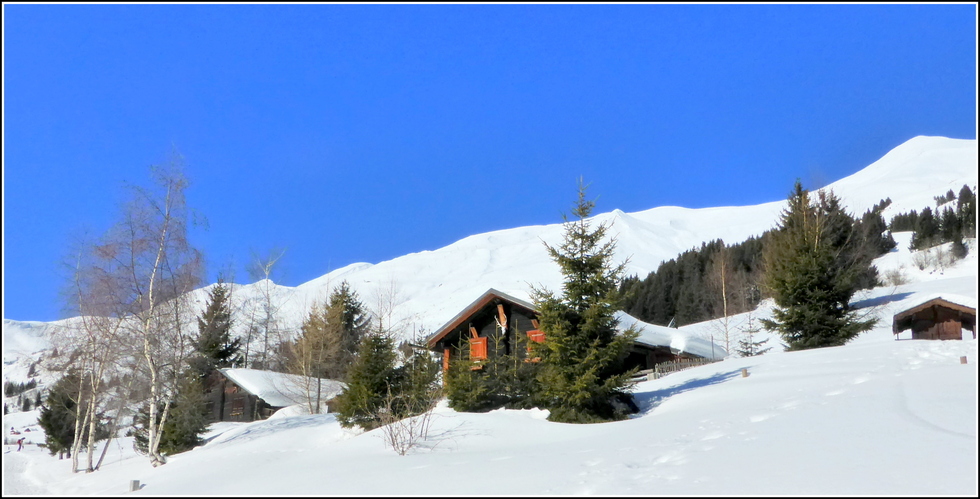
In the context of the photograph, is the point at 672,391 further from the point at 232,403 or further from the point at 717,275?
the point at 717,275

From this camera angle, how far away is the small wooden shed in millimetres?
31625

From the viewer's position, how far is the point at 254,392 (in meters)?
36.9

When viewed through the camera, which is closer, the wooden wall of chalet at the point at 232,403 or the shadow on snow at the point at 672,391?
the shadow on snow at the point at 672,391

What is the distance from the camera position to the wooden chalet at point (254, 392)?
37438 mm

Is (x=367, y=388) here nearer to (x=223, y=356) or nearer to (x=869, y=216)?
(x=223, y=356)

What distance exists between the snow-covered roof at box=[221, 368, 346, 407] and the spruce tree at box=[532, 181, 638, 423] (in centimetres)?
2078

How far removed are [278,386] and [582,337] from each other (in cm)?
2622

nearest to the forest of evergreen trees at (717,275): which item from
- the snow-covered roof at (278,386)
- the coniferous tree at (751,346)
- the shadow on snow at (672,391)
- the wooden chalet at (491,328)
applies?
the coniferous tree at (751,346)

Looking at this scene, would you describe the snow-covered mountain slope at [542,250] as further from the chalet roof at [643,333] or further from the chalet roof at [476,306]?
the chalet roof at [476,306]

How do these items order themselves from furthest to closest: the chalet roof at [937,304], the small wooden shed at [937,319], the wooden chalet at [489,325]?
the small wooden shed at [937,319] < the chalet roof at [937,304] < the wooden chalet at [489,325]

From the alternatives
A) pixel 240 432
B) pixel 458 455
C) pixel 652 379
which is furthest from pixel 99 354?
pixel 652 379

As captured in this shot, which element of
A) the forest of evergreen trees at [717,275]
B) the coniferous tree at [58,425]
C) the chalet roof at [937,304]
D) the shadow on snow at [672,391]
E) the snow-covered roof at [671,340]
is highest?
the forest of evergreen trees at [717,275]

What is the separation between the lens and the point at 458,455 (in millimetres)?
13234

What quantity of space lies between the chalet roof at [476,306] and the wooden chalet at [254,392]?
898cm
